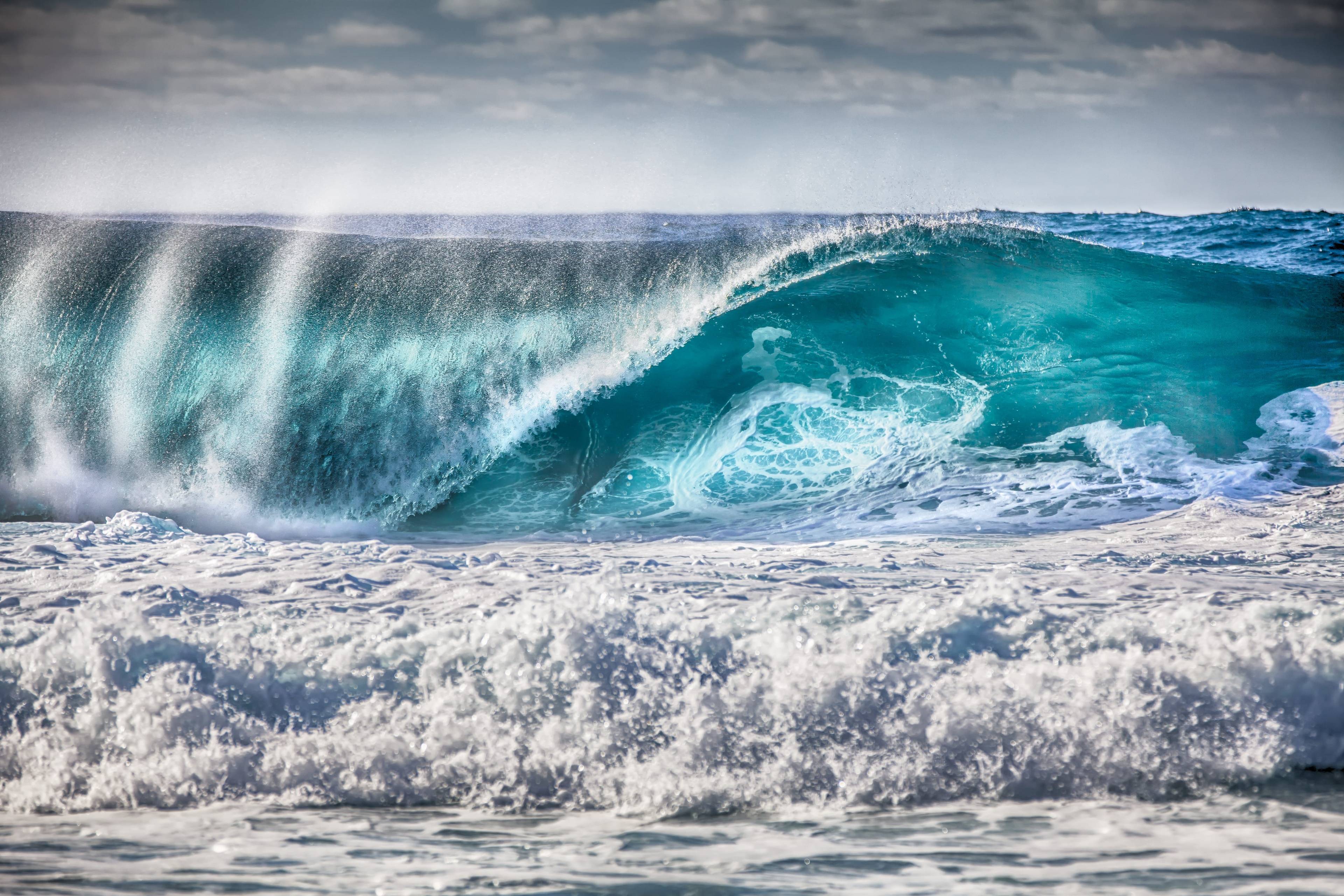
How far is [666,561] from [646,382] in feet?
9.91

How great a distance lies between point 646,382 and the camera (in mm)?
7535

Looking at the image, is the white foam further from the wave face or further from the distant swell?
the wave face

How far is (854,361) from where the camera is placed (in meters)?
7.86

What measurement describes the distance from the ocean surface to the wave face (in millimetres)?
46

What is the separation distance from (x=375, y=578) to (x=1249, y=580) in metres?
4.19

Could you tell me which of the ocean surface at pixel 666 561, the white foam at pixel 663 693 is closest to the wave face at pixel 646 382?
the ocean surface at pixel 666 561

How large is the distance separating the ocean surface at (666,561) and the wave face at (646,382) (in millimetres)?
46

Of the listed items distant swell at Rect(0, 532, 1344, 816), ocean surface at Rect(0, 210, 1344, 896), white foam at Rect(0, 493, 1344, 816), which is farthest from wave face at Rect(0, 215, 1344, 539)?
distant swell at Rect(0, 532, 1344, 816)

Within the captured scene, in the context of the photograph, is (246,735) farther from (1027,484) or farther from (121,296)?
(121,296)

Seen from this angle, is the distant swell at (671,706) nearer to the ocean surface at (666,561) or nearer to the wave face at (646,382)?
the ocean surface at (666,561)

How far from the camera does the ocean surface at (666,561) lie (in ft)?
8.71

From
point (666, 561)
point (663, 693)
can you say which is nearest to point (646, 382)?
point (666, 561)

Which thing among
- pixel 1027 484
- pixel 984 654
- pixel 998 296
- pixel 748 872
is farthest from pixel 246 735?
pixel 998 296

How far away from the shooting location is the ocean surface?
8.71 feet
